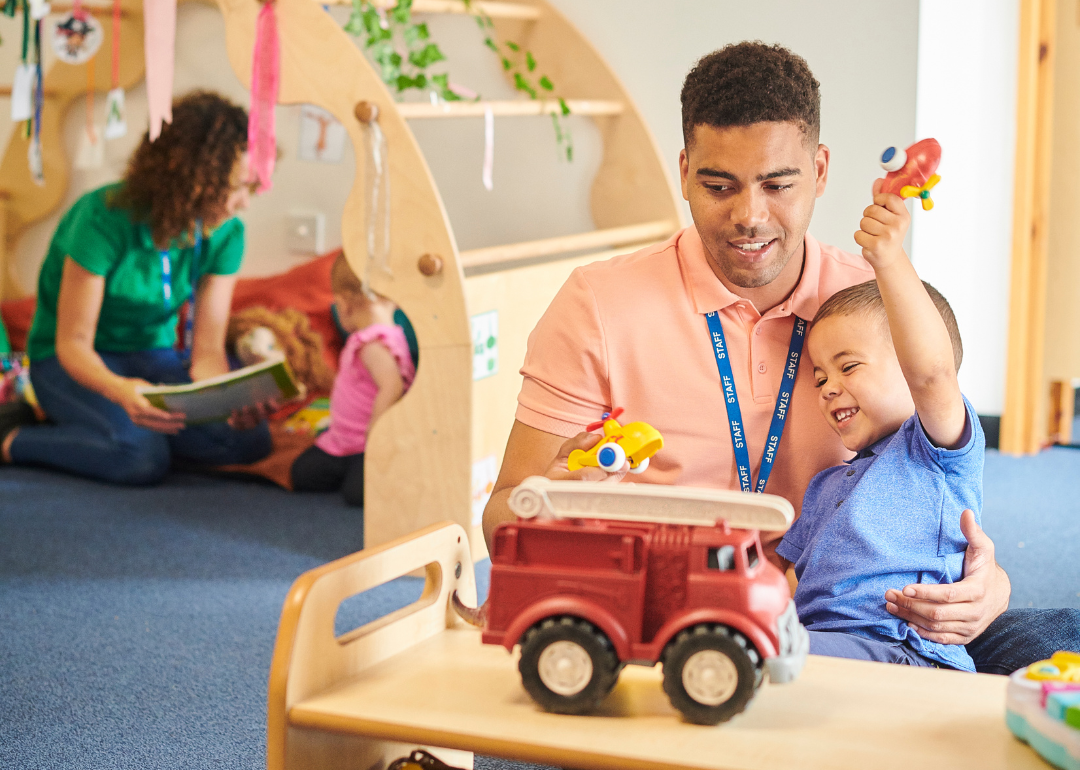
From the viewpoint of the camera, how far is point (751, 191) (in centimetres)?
118

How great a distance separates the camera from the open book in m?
2.88

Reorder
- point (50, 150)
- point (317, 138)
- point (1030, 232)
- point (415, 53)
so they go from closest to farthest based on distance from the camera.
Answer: point (317, 138) → point (415, 53) → point (1030, 232) → point (50, 150)

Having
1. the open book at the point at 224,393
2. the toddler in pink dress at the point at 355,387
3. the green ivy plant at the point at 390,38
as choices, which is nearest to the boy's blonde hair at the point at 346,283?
the toddler in pink dress at the point at 355,387

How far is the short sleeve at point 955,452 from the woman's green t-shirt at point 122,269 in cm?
248

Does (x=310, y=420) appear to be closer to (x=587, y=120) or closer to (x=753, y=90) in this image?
(x=587, y=120)

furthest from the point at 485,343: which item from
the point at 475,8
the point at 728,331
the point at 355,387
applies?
the point at 728,331

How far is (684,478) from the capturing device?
1271mm

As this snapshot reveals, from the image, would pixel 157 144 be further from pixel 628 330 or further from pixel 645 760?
pixel 645 760

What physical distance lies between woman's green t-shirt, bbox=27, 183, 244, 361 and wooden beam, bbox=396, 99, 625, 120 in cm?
85

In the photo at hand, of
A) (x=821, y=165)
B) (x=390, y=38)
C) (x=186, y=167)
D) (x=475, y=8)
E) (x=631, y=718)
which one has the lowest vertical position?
(x=631, y=718)

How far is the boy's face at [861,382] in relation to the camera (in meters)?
1.18

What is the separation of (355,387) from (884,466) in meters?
1.91

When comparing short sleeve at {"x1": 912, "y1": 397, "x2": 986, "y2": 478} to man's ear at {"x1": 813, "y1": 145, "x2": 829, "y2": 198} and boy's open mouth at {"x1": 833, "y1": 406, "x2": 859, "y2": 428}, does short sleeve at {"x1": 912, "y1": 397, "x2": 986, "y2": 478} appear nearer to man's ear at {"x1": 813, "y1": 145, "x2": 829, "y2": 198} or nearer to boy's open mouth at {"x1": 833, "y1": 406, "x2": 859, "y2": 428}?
boy's open mouth at {"x1": 833, "y1": 406, "x2": 859, "y2": 428}

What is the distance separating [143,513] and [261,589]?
710 mm
